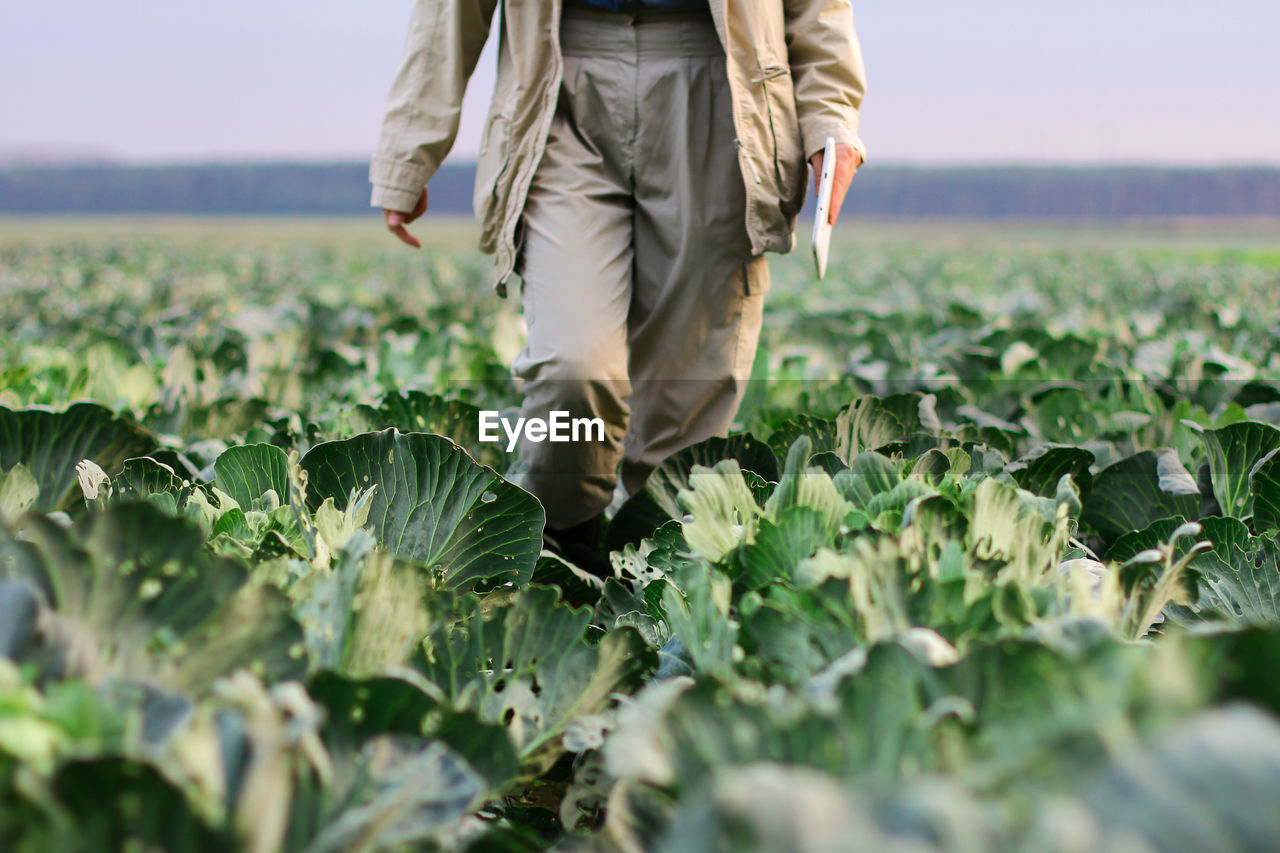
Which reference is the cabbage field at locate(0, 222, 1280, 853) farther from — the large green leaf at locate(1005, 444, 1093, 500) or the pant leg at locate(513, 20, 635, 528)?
the pant leg at locate(513, 20, 635, 528)

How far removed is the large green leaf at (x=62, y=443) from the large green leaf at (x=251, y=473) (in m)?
0.56

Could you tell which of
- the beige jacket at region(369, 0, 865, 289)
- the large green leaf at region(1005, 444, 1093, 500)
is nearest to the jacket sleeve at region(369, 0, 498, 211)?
the beige jacket at region(369, 0, 865, 289)

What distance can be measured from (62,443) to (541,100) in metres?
1.45

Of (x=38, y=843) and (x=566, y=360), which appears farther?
(x=566, y=360)

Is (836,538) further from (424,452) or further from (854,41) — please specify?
(854,41)

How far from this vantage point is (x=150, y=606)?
39.6 inches

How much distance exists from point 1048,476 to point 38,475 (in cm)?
230

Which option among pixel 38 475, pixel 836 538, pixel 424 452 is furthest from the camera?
pixel 38 475

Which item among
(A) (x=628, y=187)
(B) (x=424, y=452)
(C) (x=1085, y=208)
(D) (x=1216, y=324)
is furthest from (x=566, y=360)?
(C) (x=1085, y=208)

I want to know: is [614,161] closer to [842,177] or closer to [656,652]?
[842,177]

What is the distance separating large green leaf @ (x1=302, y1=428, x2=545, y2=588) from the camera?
5.58 ft

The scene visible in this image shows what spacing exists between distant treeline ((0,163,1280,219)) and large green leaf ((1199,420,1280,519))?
11718 centimetres

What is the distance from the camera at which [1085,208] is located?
120750mm

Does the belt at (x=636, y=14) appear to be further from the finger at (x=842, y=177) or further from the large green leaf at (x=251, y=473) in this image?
the large green leaf at (x=251, y=473)
